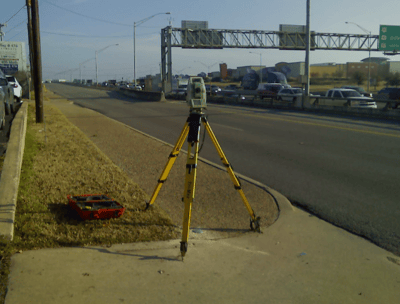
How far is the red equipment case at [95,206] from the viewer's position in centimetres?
566

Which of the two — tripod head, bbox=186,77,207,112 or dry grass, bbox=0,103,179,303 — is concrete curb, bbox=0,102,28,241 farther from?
tripod head, bbox=186,77,207,112

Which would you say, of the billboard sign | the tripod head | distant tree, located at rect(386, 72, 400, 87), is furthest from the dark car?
the billboard sign

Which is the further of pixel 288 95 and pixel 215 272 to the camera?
pixel 288 95

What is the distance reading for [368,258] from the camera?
17.1 feet

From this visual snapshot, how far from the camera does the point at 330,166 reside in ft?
34.2

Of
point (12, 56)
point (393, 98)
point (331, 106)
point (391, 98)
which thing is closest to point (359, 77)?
point (391, 98)

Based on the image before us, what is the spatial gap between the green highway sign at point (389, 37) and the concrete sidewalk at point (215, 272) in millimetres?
39276

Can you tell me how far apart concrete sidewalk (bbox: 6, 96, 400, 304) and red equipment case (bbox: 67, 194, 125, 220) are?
2.21 feet

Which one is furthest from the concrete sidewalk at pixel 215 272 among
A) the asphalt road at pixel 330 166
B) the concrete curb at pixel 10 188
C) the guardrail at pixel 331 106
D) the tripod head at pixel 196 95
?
the guardrail at pixel 331 106

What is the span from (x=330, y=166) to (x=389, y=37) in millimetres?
35101

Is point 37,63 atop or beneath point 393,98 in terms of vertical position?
atop

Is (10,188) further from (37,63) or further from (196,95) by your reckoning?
(37,63)

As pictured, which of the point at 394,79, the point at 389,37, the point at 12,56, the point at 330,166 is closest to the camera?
the point at 330,166

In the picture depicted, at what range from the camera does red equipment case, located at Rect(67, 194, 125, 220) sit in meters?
5.66
